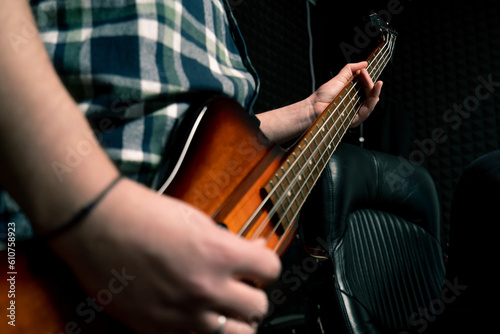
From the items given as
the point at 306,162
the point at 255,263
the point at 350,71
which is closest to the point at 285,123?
the point at 350,71

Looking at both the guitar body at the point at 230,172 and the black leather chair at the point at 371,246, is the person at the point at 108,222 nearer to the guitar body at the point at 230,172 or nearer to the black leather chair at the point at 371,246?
the guitar body at the point at 230,172

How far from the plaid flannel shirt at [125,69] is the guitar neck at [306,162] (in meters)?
0.16

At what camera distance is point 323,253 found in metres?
0.97

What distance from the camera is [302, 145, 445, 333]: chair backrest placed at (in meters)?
0.99

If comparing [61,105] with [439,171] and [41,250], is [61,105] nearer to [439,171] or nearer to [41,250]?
[41,250]

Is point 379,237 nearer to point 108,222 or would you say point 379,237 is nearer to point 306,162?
point 306,162

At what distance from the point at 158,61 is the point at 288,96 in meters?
1.77

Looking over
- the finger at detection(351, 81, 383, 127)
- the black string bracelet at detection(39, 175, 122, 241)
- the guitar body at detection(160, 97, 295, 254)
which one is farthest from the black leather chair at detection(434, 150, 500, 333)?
the black string bracelet at detection(39, 175, 122, 241)

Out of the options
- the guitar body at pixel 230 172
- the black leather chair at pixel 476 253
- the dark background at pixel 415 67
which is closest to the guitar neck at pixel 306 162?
the guitar body at pixel 230 172

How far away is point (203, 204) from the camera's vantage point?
16.1 inches

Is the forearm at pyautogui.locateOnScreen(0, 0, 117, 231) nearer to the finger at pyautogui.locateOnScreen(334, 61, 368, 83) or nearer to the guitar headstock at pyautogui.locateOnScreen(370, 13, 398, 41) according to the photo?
the finger at pyautogui.locateOnScreen(334, 61, 368, 83)

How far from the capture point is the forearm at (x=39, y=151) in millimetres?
286

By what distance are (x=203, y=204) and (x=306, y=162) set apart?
23cm

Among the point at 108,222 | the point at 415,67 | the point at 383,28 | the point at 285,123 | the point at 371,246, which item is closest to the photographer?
the point at 108,222
